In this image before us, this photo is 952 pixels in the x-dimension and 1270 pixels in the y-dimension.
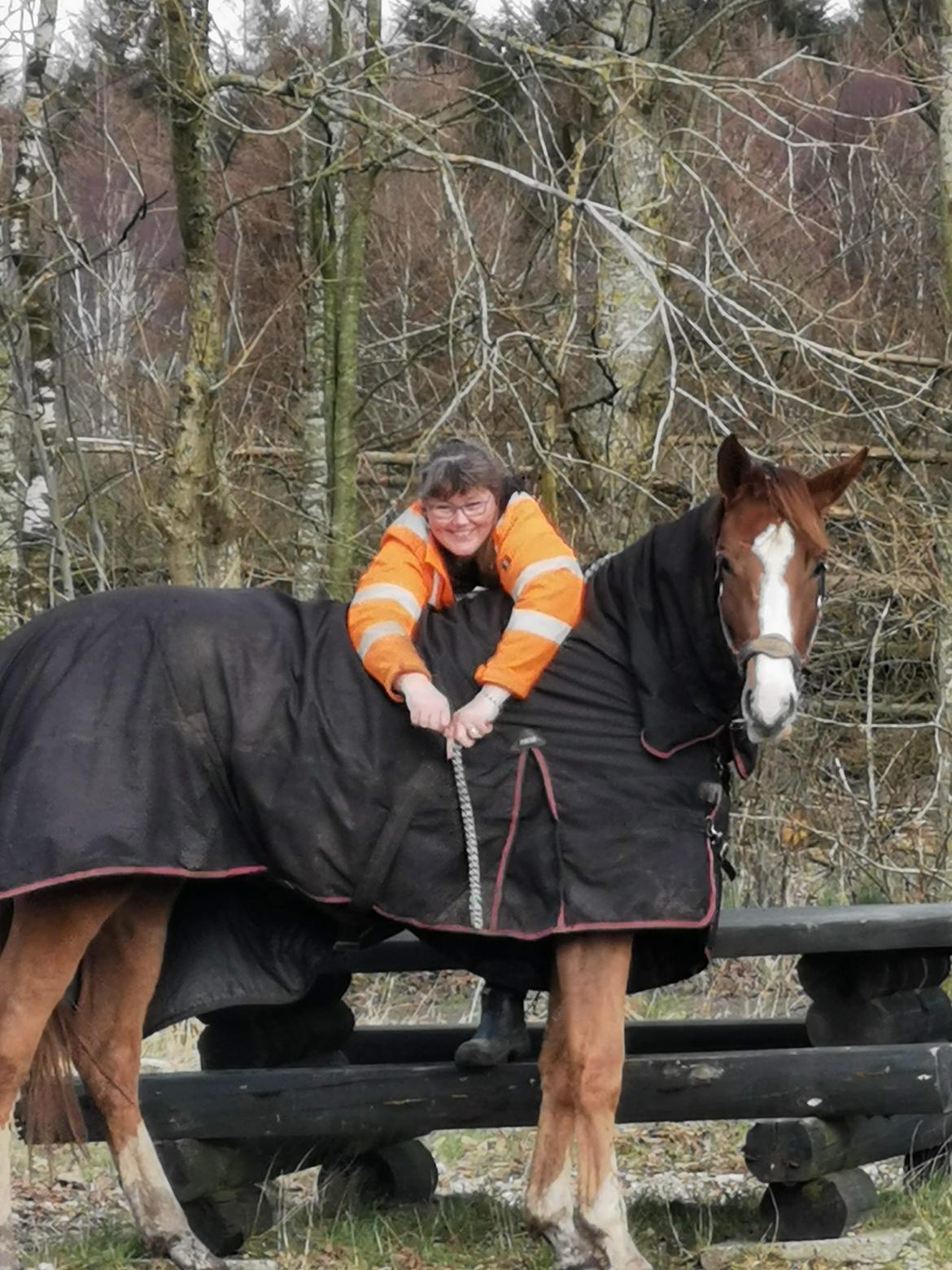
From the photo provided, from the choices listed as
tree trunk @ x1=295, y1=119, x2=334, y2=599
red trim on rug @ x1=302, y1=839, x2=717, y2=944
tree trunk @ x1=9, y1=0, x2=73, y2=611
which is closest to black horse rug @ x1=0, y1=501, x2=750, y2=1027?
red trim on rug @ x1=302, y1=839, x2=717, y2=944

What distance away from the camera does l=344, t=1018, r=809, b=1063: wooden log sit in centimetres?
481

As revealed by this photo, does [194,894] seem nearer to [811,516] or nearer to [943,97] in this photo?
[811,516]

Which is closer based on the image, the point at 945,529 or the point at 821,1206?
the point at 821,1206

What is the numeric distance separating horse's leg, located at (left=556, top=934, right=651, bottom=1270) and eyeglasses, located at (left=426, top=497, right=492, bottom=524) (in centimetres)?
105

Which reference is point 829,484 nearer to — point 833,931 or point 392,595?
point 392,595

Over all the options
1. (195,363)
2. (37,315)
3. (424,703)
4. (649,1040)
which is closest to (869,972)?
(649,1040)

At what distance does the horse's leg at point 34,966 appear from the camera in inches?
147

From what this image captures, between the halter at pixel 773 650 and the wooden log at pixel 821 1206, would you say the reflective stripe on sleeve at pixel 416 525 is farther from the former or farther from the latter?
the wooden log at pixel 821 1206

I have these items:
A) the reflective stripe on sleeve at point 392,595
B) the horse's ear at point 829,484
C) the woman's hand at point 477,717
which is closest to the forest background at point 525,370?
the horse's ear at point 829,484

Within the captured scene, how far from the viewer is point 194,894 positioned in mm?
4191

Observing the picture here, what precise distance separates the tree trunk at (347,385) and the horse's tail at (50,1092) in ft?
13.8

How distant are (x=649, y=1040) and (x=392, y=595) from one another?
5.99 ft

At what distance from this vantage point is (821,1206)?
4.09m

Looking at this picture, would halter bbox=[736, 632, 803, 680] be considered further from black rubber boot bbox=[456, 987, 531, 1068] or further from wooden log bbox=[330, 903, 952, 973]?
black rubber boot bbox=[456, 987, 531, 1068]
